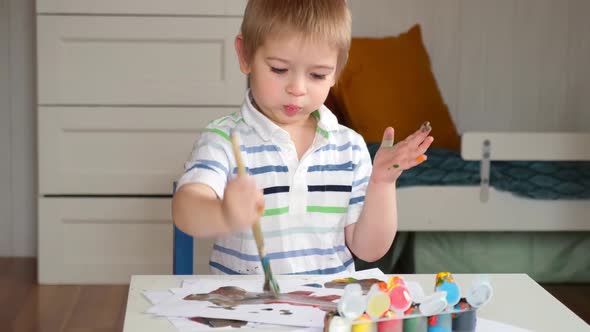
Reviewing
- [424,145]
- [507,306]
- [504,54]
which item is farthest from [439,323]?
[504,54]

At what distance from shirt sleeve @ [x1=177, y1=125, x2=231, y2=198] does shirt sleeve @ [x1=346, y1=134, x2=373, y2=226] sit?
0.19m

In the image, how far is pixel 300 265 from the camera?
4.13ft

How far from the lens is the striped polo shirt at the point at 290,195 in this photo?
49.4 inches

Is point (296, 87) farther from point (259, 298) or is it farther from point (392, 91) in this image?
point (392, 91)

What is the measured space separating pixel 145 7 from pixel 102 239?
75 cm

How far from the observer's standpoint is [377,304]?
2.70 ft

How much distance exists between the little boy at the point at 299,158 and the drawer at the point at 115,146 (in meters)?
1.54

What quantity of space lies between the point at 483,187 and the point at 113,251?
119 cm

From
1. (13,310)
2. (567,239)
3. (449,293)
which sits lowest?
(13,310)

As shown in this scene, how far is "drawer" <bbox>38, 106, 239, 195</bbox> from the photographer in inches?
110

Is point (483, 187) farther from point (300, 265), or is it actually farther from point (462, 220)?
point (300, 265)

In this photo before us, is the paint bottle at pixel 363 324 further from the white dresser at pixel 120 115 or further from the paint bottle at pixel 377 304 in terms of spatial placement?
the white dresser at pixel 120 115

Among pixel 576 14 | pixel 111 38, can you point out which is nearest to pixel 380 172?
pixel 111 38

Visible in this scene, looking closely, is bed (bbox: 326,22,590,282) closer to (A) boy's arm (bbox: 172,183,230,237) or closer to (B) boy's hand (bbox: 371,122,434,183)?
(B) boy's hand (bbox: 371,122,434,183)
